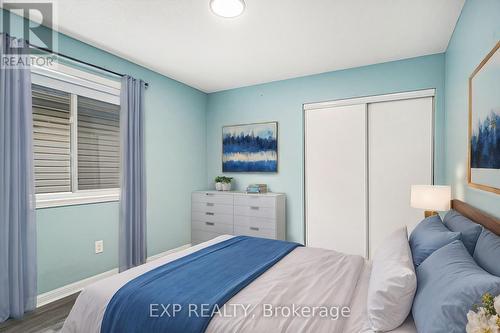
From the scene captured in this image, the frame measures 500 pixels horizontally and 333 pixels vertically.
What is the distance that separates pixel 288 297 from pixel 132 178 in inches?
98.0

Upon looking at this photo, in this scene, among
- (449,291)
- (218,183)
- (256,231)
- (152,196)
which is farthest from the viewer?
(218,183)

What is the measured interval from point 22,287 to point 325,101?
378 centimetres

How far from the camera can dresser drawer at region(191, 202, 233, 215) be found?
13.1 feet

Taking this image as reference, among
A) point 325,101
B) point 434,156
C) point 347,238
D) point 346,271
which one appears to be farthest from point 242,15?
point 347,238

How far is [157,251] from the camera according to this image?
148 inches

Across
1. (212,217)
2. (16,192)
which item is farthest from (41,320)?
(212,217)

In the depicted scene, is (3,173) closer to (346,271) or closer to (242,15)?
(242,15)

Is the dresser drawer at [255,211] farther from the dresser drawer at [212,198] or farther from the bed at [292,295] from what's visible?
the bed at [292,295]

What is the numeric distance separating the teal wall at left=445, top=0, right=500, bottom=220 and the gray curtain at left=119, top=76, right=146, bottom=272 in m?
3.26

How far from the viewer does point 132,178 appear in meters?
3.29

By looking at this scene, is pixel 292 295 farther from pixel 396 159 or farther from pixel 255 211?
pixel 396 159

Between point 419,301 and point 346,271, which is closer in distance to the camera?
point 419,301

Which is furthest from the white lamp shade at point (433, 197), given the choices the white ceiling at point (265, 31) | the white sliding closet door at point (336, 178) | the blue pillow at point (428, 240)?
the white ceiling at point (265, 31)

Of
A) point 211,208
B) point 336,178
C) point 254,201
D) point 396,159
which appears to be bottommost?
point 211,208
